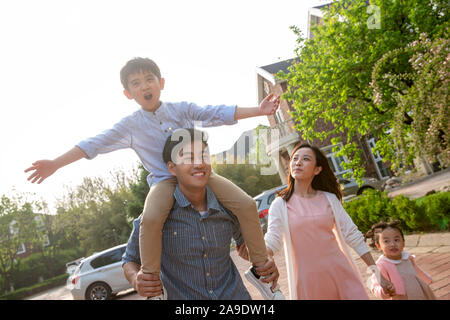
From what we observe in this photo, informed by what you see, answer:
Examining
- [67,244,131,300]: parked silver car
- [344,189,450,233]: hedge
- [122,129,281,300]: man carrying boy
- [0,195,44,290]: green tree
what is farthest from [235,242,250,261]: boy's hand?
[0,195,44,290]: green tree

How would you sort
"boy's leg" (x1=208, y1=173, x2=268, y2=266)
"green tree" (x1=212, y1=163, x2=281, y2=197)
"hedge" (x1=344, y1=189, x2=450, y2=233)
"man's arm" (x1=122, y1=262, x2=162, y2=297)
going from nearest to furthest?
"man's arm" (x1=122, y1=262, x2=162, y2=297), "boy's leg" (x1=208, y1=173, x2=268, y2=266), "hedge" (x1=344, y1=189, x2=450, y2=233), "green tree" (x1=212, y1=163, x2=281, y2=197)

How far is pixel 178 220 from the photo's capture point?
1.97 metres

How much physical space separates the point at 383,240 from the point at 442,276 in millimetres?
2014

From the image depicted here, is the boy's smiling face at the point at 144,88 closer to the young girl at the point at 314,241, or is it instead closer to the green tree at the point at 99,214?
the young girl at the point at 314,241

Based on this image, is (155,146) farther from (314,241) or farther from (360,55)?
(360,55)

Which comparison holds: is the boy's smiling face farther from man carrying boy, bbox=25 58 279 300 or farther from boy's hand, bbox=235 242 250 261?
boy's hand, bbox=235 242 250 261

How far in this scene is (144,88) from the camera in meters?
2.42

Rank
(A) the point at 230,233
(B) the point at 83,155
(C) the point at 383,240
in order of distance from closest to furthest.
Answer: (A) the point at 230,233 < (B) the point at 83,155 < (C) the point at 383,240

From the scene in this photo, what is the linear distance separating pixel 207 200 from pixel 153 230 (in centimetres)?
37

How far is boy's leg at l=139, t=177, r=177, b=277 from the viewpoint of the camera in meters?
1.83

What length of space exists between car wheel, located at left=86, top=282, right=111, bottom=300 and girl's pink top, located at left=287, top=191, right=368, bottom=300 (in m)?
10.3

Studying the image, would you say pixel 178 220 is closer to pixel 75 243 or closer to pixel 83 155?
pixel 83 155

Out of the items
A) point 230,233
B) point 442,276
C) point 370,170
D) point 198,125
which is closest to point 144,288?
point 230,233

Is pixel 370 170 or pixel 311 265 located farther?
pixel 370 170
